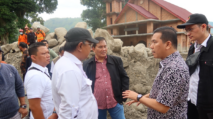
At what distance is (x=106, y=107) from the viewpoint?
296 centimetres

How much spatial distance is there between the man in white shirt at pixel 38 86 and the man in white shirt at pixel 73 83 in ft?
1.82

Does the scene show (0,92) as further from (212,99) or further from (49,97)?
(212,99)

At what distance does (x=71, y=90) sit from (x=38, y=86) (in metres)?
0.90

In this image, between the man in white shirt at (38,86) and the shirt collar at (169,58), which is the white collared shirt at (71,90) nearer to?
the man in white shirt at (38,86)

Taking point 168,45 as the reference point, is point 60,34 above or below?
above

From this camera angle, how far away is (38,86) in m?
2.12

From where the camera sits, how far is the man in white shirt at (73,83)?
150 centimetres

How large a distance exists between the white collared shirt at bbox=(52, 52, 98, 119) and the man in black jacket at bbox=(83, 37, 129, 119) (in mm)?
1251

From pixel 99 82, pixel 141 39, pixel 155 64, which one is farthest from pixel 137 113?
pixel 141 39

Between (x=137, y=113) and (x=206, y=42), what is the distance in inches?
141

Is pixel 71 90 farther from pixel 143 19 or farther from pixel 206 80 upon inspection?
pixel 143 19

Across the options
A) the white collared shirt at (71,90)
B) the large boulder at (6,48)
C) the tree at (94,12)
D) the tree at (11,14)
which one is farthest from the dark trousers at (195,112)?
the tree at (94,12)

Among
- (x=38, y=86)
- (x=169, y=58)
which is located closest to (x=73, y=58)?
(x=38, y=86)

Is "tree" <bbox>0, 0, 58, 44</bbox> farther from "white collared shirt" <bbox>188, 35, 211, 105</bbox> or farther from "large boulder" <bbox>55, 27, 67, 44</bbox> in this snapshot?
"white collared shirt" <bbox>188, 35, 211, 105</bbox>
